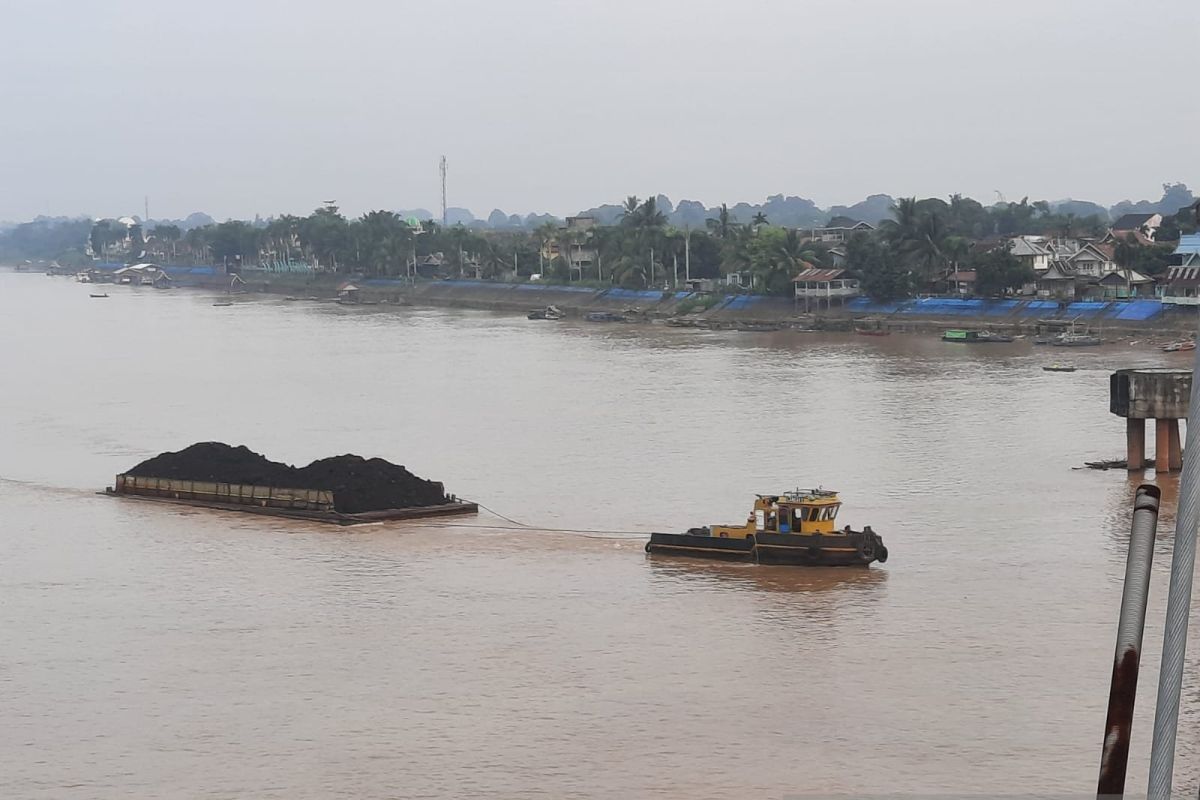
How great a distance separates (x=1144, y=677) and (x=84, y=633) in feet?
38.2

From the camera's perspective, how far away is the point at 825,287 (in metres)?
70.2

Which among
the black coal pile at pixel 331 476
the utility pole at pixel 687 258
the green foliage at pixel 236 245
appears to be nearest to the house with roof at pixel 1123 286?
the utility pole at pixel 687 258

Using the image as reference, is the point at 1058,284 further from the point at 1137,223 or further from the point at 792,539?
the point at 792,539

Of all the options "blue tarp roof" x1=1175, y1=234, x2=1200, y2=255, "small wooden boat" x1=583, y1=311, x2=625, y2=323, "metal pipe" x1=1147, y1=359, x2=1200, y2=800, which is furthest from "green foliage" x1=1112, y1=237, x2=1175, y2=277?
"metal pipe" x1=1147, y1=359, x2=1200, y2=800

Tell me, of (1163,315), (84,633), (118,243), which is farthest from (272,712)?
(118,243)

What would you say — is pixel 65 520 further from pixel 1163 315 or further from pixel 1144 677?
pixel 1163 315

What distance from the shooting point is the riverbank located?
58.4 meters


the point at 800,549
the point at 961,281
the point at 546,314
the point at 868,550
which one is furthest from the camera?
the point at 546,314

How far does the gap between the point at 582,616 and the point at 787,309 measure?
54.2 metres

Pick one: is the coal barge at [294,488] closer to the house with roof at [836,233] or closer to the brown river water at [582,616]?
the brown river water at [582,616]

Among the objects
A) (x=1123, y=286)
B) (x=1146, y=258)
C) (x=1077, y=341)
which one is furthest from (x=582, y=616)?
(x=1146, y=258)

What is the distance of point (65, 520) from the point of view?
25.9m

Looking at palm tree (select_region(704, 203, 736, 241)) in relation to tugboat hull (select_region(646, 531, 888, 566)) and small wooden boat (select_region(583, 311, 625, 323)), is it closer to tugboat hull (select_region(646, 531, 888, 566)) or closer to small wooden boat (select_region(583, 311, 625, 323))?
small wooden boat (select_region(583, 311, 625, 323))

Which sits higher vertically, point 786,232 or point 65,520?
point 786,232
